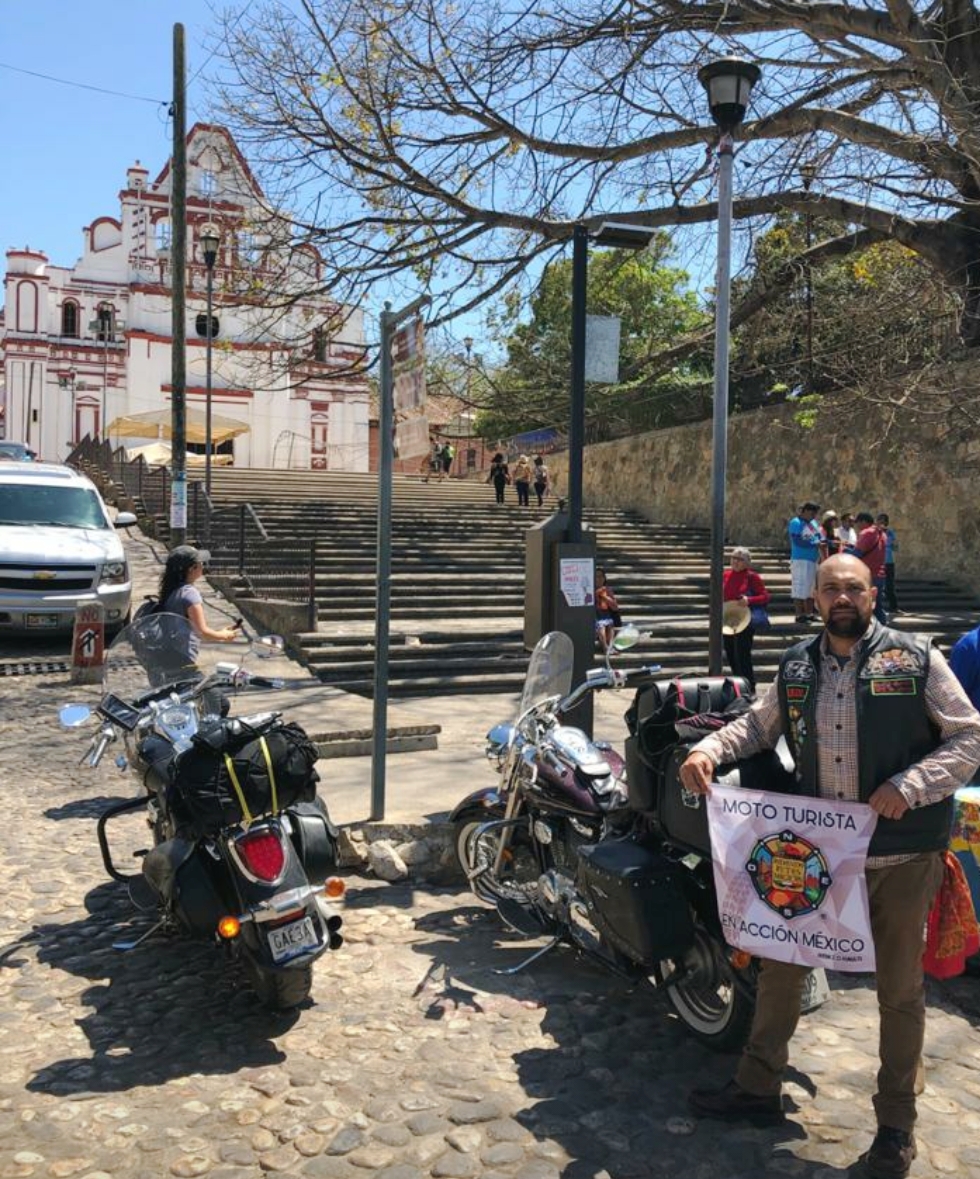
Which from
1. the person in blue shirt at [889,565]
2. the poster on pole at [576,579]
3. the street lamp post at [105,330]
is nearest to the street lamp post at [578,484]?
the poster on pole at [576,579]

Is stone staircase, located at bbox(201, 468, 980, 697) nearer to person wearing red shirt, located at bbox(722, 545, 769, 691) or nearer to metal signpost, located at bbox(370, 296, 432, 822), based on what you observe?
person wearing red shirt, located at bbox(722, 545, 769, 691)

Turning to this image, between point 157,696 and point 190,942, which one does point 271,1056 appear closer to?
point 190,942

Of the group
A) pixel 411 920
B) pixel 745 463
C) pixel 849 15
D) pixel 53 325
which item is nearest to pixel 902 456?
pixel 745 463

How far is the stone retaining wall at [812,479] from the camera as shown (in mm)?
17516

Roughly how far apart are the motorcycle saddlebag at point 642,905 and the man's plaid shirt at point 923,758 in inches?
30.3

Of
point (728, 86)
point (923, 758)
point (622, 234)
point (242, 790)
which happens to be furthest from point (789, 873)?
point (728, 86)

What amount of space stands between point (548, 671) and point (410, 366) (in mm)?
1964

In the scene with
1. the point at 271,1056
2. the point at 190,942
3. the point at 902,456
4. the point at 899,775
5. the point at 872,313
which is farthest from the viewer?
the point at 902,456

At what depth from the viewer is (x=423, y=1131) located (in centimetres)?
308

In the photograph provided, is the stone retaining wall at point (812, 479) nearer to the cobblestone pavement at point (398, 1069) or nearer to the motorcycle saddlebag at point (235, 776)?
the cobblestone pavement at point (398, 1069)

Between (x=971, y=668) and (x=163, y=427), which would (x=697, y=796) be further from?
(x=163, y=427)

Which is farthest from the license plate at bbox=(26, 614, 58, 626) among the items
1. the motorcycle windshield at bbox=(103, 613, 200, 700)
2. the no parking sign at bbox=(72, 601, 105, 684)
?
the motorcycle windshield at bbox=(103, 613, 200, 700)

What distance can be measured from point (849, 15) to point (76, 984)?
10.7 meters

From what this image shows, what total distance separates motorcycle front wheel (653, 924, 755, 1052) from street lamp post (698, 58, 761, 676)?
110 inches
